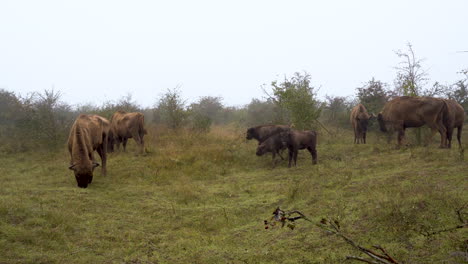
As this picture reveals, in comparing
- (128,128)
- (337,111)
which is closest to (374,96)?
(337,111)

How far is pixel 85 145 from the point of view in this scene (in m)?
9.88

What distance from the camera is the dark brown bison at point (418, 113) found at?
1206cm

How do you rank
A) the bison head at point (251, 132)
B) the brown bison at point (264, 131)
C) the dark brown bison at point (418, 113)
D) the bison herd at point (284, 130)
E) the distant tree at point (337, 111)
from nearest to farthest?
the bison herd at point (284, 130)
the dark brown bison at point (418, 113)
the brown bison at point (264, 131)
the bison head at point (251, 132)
the distant tree at point (337, 111)

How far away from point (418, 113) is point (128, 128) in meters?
11.2

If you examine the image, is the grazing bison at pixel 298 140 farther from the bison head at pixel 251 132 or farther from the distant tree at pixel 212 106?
the distant tree at pixel 212 106

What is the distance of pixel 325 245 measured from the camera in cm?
528

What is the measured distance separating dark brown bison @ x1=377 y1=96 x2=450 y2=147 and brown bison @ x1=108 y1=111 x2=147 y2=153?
9.86 metres

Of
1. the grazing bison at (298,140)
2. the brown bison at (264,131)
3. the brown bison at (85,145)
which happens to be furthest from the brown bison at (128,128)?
the grazing bison at (298,140)

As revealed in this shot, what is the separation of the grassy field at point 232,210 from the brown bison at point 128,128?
245 cm

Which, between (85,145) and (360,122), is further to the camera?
(360,122)

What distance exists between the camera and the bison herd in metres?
9.80

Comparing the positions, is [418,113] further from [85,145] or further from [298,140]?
[85,145]

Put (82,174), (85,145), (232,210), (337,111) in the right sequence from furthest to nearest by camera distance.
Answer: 1. (337,111)
2. (85,145)
3. (82,174)
4. (232,210)

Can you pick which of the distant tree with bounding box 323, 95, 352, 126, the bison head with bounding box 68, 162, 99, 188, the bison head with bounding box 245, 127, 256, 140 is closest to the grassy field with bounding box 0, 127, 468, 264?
the bison head with bounding box 68, 162, 99, 188
